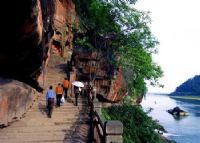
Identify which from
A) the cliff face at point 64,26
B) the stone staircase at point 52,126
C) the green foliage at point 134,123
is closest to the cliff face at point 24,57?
the stone staircase at point 52,126

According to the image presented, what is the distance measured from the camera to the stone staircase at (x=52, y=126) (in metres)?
14.8

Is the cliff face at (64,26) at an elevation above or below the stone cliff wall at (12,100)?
above

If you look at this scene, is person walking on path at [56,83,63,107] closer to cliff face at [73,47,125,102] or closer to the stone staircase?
the stone staircase

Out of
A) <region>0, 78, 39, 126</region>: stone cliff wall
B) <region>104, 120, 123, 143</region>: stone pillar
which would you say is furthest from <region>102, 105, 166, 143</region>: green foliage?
<region>104, 120, 123, 143</region>: stone pillar

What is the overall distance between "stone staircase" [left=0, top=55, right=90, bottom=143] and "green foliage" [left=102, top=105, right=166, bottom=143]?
5727 millimetres

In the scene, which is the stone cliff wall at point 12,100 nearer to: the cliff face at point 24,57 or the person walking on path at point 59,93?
the cliff face at point 24,57

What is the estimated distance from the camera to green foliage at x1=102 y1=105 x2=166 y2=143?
26516 mm

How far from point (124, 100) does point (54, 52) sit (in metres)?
8.52

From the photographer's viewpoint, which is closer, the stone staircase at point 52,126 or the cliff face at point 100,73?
the stone staircase at point 52,126

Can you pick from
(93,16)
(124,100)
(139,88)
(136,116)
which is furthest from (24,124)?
(139,88)

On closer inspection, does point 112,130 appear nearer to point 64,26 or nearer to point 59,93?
→ point 59,93

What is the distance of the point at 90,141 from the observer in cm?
1429

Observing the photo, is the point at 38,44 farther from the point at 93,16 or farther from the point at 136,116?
the point at 93,16

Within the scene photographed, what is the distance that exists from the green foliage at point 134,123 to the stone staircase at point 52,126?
18.8 feet
